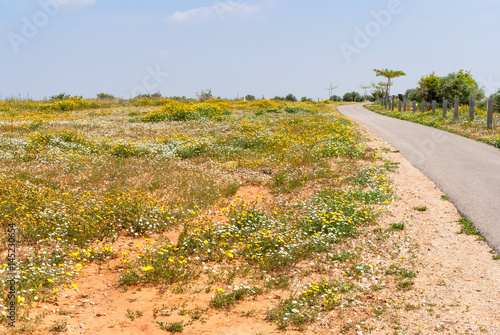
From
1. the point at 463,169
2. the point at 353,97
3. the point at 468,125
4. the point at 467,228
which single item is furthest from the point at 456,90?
the point at 353,97

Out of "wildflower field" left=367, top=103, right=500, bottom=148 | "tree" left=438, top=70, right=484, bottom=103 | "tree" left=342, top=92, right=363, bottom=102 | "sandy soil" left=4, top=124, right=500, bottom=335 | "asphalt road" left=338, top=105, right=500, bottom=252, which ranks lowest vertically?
"sandy soil" left=4, top=124, right=500, bottom=335

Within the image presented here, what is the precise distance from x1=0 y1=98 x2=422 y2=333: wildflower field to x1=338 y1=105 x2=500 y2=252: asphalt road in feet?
4.83

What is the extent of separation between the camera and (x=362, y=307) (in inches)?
217

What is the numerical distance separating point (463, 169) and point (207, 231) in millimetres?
8604

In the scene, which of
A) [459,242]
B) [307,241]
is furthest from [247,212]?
[459,242]

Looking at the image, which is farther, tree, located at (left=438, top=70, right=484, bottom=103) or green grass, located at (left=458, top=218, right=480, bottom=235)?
tree, located at (left=438, top=70, right=484, bottom=103)

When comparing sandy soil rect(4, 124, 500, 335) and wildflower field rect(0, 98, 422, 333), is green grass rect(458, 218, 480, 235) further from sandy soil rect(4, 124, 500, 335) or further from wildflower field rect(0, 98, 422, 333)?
wildflower field rect(0, 98, 422, 333)

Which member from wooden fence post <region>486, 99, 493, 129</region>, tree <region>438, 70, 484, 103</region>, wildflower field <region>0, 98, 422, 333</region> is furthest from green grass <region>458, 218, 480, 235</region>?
tree <region>438, 70, 484, 103</region>

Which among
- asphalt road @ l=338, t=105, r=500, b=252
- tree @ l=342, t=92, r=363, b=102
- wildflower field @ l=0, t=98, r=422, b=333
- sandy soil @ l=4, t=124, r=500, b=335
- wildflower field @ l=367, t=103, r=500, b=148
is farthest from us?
tree @ l=342, t=92, r=363, b=102

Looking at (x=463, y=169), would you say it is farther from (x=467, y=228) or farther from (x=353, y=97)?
(x=353, y=97)

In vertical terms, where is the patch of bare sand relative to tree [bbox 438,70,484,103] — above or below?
below

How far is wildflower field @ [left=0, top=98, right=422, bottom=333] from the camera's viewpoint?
218 inches

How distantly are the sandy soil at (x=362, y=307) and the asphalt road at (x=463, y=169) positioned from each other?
1090 mm

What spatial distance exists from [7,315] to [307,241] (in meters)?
4.83
